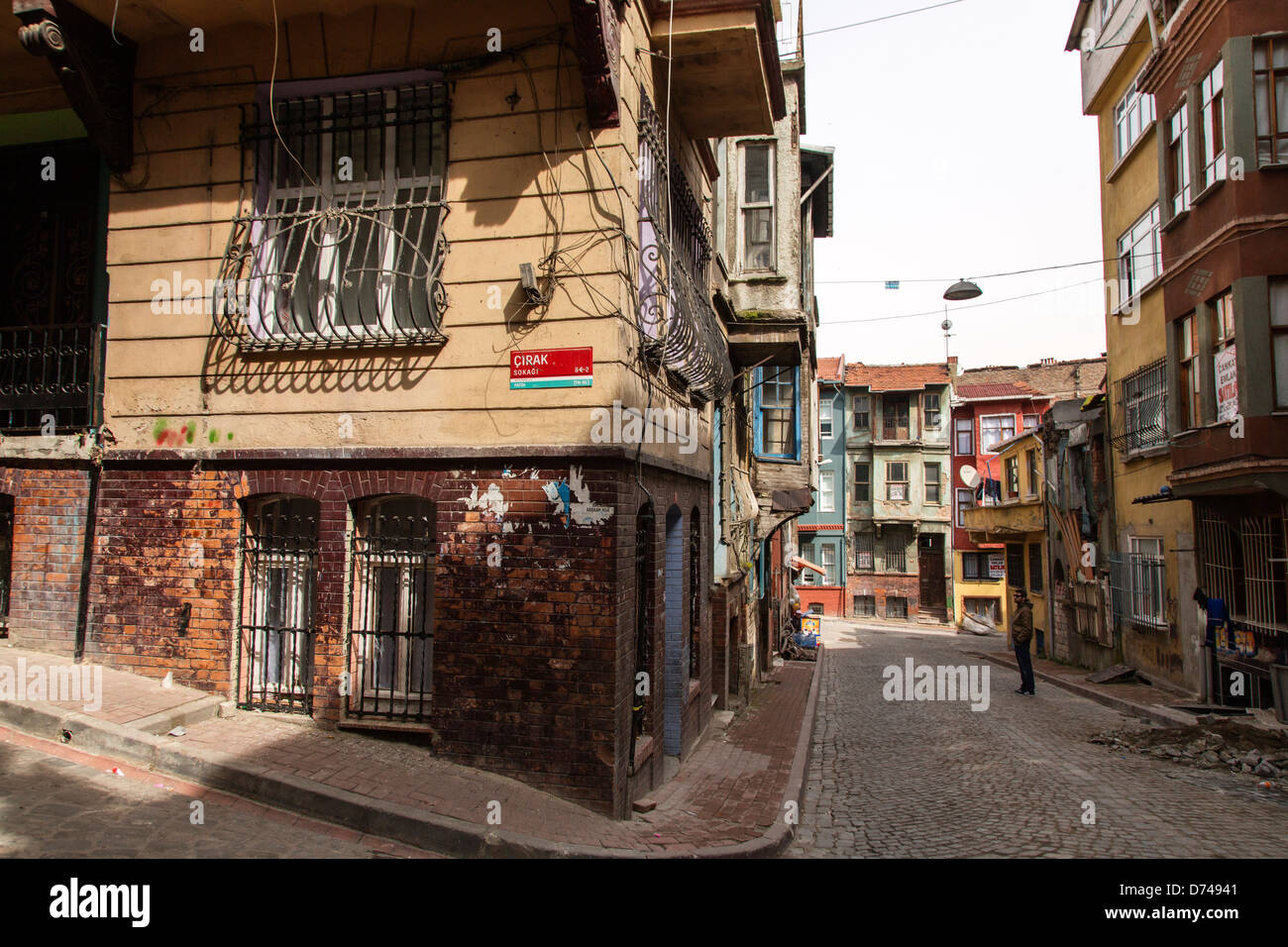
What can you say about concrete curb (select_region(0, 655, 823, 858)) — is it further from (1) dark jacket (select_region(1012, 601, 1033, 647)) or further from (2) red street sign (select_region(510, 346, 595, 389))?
(1) dark jacket (select_region(1012, 601, 1033, 647))

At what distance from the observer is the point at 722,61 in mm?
8383

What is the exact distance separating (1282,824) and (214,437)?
10.3 m

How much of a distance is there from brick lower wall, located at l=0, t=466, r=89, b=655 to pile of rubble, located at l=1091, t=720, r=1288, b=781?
12342 millimetres

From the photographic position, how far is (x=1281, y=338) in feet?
36.5

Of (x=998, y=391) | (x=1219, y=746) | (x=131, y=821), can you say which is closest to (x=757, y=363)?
(x=1219, y=746)

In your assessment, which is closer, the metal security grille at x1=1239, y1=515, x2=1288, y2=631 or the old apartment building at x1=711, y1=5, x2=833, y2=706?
the metal security grille at x1=1239, y1=515, x2=1288, y2=631

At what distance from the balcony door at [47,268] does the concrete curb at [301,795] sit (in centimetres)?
317

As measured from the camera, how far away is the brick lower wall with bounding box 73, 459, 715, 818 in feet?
20.9

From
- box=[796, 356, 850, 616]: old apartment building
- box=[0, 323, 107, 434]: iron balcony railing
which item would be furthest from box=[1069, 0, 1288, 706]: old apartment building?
box=[796, 356, 850, 616]: old apartment building

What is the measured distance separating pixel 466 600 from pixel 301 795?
5.95 feet

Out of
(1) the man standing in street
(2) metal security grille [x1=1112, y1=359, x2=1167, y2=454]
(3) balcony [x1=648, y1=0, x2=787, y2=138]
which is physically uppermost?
(3) balcony [x1=648, y1=0, x2=787, y2=138]

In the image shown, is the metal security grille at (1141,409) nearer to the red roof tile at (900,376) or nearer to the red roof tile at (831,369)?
the red roof tile at (900,376)

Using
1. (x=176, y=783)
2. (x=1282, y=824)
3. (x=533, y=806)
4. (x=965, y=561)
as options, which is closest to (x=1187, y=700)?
(x=1282, y=824)
